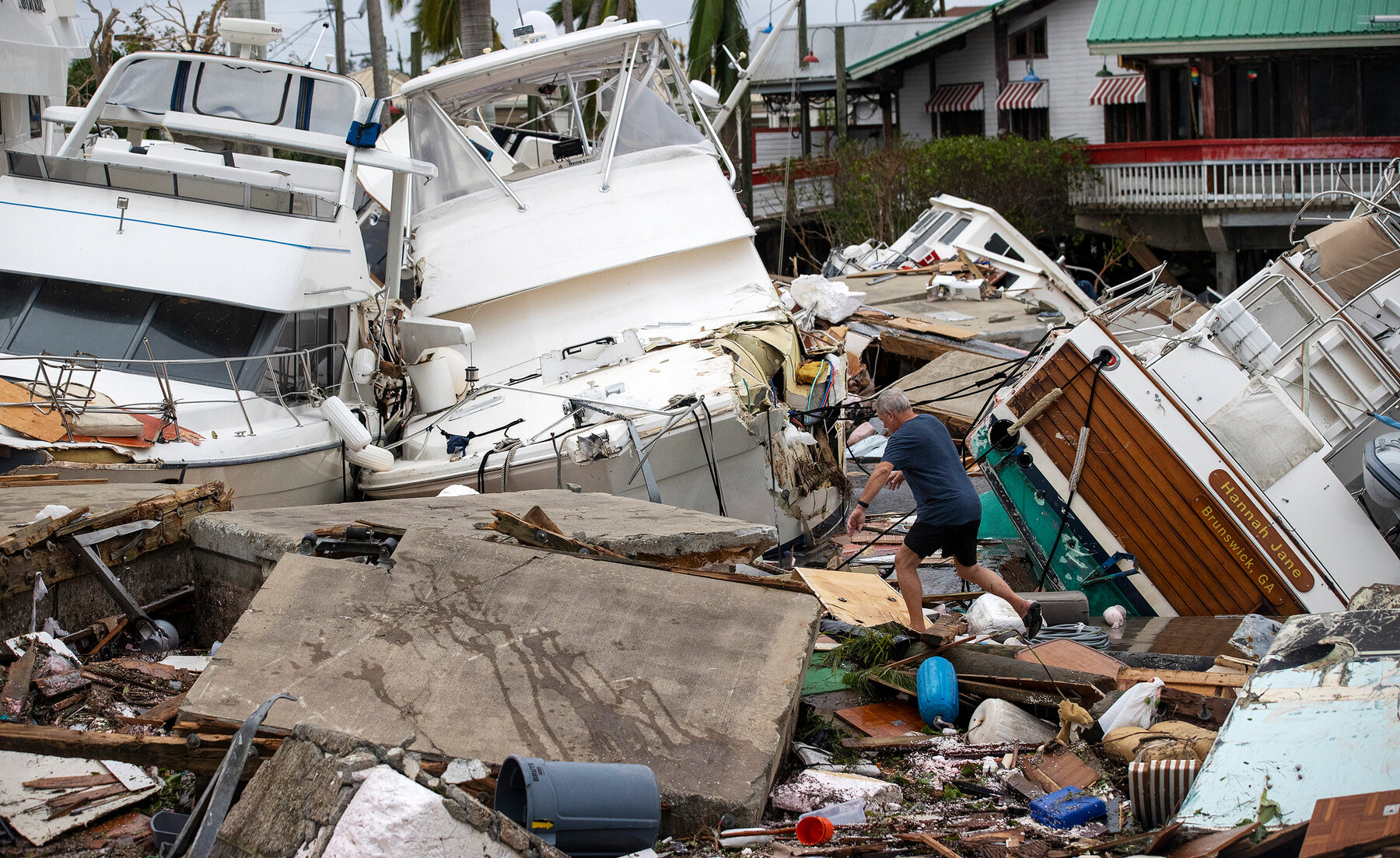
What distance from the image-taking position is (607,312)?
9.70 metres

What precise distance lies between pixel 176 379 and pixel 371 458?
137 centimetres

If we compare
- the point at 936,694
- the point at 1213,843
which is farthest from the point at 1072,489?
the point at 1213,843

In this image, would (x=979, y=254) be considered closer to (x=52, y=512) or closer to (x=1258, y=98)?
(x=1258, y=98)

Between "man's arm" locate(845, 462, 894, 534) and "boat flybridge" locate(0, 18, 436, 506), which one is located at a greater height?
"boat flybridge" locate(0, 18, 436, 506)

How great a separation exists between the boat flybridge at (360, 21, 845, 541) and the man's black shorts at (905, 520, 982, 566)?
1520 mm

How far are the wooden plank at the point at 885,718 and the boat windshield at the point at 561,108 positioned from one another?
251 inches

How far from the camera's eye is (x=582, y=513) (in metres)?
5.59

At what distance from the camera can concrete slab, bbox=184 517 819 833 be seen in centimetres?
368

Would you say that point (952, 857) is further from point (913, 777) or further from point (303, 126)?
point (303, 126)

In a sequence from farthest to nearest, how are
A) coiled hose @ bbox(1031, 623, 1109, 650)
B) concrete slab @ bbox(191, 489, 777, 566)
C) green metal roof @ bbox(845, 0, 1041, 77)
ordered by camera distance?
green metal roof @ bbox(845, 0, 1041, 77) → coiled hose @ bbox(1031, 623, 1109, 650) → concrete slab @ bbox(191, 489, 777, 566)

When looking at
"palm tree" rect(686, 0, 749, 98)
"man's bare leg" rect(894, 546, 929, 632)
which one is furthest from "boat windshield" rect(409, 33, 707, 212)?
"palm tree" rect(686, 0, 749, 98)

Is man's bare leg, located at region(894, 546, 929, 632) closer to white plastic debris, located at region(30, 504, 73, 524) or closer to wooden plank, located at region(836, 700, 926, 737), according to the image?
wooden plank, located at region(836, 700, 926, 737)

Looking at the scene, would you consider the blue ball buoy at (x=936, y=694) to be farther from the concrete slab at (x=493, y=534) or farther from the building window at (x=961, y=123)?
the building window at (x=961, y=123)

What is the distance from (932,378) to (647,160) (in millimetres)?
4308
